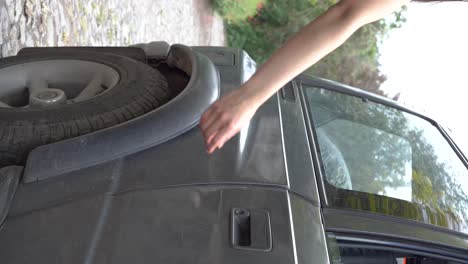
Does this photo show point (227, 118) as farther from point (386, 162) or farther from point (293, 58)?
point (386, 162)

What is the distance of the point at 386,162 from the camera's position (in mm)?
2355

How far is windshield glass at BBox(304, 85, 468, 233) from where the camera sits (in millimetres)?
1746

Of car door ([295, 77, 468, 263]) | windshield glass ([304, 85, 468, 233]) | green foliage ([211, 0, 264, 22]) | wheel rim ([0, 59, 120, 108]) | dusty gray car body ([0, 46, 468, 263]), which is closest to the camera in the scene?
dusty gray car body ([0, 46, 468, 263])

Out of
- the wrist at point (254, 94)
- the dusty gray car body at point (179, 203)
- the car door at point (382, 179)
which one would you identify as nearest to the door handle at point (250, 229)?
the dusty gray car body at point (179, 203)

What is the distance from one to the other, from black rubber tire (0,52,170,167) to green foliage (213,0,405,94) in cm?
943

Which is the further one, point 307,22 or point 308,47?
point 307,22

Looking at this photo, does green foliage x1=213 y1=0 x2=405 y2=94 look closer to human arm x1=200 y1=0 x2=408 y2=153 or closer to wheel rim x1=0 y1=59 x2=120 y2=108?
wheel rim x1=0 y1=59 x2=120 y2=108

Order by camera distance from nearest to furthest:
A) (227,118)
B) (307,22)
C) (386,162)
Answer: (227,118) → (386,162) → (307,22)

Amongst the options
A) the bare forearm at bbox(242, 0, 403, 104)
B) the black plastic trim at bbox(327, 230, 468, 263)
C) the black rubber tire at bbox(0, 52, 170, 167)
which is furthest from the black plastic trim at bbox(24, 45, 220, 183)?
the black plastic trim at bbox(327, 230, 468, 263)

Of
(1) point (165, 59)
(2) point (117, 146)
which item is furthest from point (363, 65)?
(2) point (117, 146)

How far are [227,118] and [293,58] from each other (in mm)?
253

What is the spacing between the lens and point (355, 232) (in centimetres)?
148

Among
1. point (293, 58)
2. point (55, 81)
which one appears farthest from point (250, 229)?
point (55, 81)

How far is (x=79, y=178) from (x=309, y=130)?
993 mm
